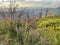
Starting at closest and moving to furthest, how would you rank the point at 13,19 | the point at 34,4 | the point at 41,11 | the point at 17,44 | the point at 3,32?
the point at 17,44 < the point at 3,32 < the point at 13,19 < the point at 41,11 < the point at 34,4

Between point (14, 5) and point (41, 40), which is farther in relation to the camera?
point (14, 5)

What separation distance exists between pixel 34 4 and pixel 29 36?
6.74m

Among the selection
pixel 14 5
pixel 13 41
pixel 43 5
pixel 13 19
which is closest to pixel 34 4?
pixel 43 5

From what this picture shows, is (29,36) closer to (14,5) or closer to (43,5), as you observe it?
(14,5)

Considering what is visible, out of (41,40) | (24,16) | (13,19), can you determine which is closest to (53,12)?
(24,16)

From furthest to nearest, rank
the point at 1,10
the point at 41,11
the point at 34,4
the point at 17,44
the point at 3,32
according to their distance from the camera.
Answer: the point at 34,4
the point at 41,11
the point at 1,10
the point at 3,32
the point at 17,44

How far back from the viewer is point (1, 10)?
9.74m

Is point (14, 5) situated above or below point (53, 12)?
above

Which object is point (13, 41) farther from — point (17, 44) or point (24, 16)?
point (24, 16)

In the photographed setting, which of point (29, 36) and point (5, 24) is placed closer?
point (29, 36)

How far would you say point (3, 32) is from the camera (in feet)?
26.4

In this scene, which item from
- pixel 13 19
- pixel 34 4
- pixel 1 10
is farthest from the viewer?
pixel 34 4

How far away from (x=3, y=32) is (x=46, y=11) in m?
5.15

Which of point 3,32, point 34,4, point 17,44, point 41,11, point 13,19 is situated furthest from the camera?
point 34,4
